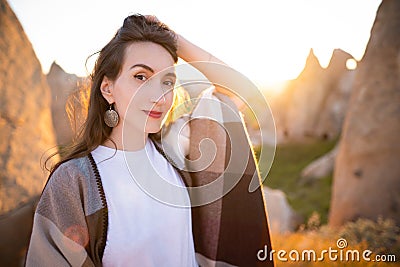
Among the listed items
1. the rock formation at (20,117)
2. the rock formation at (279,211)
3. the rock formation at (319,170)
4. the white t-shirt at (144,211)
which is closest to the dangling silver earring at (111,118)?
the white t-shirt at (144,211)

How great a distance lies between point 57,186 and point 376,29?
29.3 ft

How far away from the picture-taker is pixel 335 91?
24984 mm

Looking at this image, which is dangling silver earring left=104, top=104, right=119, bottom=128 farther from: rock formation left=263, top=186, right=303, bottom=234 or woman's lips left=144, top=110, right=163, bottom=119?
rock formation left=263, top=186, right=303, bottom=234

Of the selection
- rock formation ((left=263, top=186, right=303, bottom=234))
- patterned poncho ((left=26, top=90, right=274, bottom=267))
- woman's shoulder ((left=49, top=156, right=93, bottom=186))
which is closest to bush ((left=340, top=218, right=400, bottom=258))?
rock formation ((left=263, top=186, right=303, bottom=234))

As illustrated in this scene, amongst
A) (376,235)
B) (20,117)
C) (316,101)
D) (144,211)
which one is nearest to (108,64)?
(144,211)

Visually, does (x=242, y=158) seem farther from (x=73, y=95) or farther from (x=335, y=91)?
(x=335, y=91)

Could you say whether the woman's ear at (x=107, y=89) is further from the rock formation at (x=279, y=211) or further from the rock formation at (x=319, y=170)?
the rock formation at (x=319, y=170)

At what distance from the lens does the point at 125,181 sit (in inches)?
74.8

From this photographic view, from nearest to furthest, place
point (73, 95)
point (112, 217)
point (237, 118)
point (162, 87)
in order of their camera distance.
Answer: point (112, 217) < point (162, 87) < point (237, 118) < point (73, 95)

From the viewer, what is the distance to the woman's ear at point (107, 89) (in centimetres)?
200

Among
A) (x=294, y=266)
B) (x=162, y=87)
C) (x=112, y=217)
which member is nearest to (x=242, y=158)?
(x=162, y=87)

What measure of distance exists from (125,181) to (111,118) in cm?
33

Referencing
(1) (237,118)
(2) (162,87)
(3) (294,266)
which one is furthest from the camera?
(3) (294,266)

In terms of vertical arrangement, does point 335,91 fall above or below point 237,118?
below
